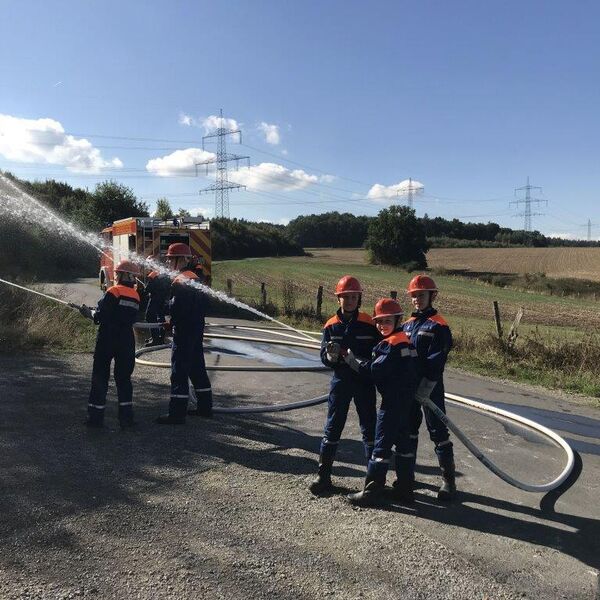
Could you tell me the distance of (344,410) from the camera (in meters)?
4.72

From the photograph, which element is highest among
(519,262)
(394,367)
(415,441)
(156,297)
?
(519,262)

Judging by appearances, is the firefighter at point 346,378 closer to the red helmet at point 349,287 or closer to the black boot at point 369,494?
the red helmet at point 349,287

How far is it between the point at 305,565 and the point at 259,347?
29.9 feet

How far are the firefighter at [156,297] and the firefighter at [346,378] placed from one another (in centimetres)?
685

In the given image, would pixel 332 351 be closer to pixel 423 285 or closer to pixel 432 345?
pixel 432 345

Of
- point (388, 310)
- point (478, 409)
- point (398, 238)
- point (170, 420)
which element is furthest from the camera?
point (398, 238)

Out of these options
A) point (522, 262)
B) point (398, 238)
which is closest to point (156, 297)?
point (398, 238)

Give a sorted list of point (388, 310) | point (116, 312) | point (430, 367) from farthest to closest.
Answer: point (116, 312) < point (430, 367) < point (388, 310)


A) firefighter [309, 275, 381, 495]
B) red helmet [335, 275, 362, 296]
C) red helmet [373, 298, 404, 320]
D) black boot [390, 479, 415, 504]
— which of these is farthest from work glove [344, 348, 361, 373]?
black boot [390, 479, 415, 504]

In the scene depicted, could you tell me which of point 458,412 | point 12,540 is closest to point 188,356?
point 12,540

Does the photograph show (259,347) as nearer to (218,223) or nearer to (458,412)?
(458,412)

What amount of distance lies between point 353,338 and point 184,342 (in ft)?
8.20

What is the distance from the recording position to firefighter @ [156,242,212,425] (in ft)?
20.9

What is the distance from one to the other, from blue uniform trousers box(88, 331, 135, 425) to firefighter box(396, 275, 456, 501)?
3.02 metres
